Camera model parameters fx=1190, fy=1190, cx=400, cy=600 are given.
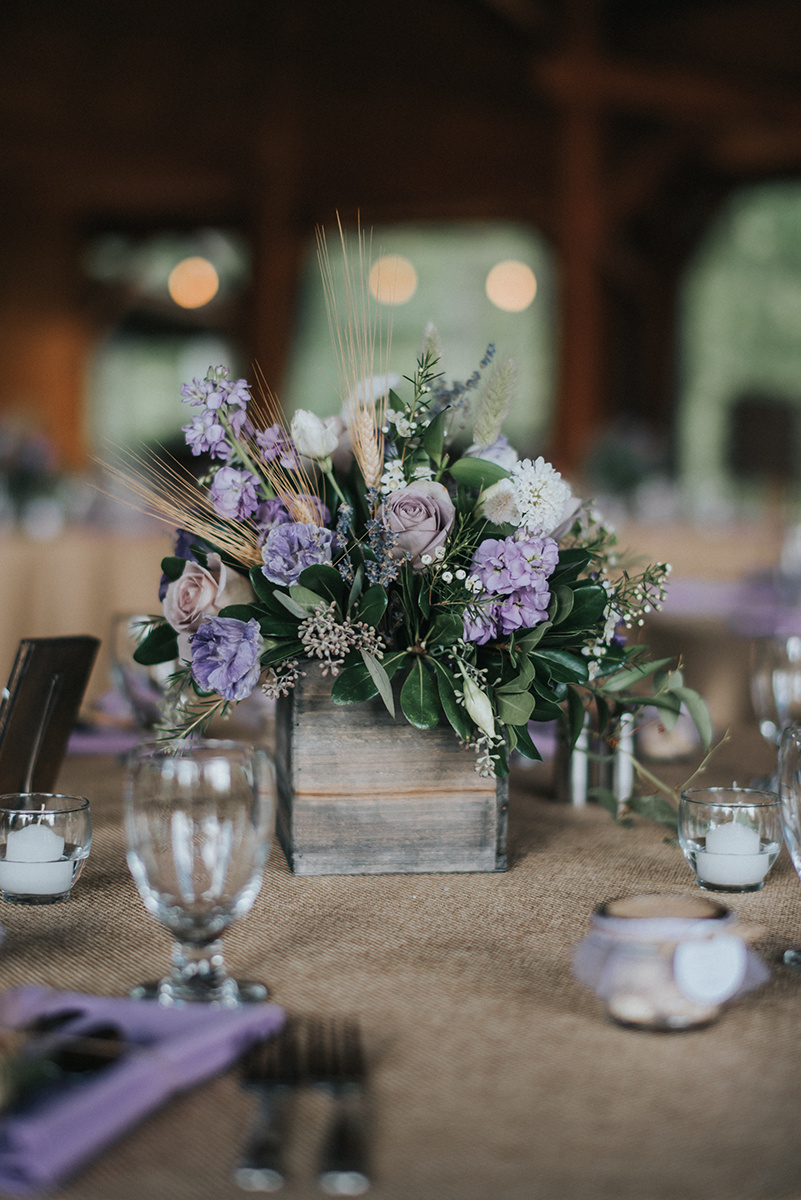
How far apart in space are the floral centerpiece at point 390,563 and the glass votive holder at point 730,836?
13cm

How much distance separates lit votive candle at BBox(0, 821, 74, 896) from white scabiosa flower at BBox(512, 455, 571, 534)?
1.35ft

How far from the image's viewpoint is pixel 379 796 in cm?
91

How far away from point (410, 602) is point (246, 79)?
765 cm

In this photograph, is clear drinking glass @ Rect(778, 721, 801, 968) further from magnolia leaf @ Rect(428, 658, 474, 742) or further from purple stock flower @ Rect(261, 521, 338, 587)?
purple stock flower @ Rect(261, 521, 338, 587)

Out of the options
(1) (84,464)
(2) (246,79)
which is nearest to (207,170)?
(2) (246,79)

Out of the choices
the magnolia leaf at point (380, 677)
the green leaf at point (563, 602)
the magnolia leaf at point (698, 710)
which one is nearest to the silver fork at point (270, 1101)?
the magnolia leaf at point (380, 677)

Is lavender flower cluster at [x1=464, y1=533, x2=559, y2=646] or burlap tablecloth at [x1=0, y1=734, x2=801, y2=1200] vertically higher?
lavender flower cluster at [x1=464, y1=533, x2=559, y2=646]

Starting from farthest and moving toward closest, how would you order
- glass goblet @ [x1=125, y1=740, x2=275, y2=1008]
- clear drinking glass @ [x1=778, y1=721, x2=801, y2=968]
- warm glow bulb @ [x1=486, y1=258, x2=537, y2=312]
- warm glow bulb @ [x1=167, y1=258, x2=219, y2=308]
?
warm glow bulb @ [x1=167, y1=258, x2=219, y2=308] < warm glow bulb @ [x1=486, y1=258, x2=537, y2=312] < clear drinking glass @ [x1=778, y1=721, x2=801, y2=968] < glass goblet @ [x1=125, y1=740, x2=275, y2=1008]

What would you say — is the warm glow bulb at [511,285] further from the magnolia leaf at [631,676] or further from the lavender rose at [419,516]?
the lavender rose at [419,516]

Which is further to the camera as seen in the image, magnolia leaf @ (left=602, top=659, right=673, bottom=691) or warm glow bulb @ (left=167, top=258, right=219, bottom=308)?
warm glow bulb @ (left=167, top=258, right=219, bottom=308)

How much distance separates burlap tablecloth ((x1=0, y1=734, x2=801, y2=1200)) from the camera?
1.59 feet

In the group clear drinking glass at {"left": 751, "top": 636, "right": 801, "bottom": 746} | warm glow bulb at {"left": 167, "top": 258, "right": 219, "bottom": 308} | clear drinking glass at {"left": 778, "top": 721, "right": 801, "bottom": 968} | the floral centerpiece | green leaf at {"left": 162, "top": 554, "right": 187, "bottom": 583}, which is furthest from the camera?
warm glow bulb at {"left": 167, "top": 258, "right": 219, "bottom": 308}

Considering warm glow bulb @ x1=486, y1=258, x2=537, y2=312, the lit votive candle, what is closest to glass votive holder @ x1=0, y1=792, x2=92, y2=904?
the lit votive candle

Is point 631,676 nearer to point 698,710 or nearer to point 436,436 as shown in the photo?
point 698,710
